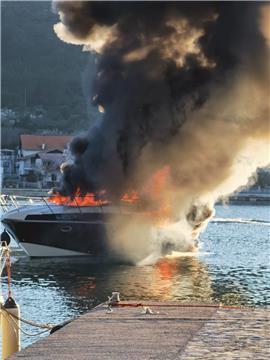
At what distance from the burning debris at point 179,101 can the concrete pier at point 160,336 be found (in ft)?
97.0

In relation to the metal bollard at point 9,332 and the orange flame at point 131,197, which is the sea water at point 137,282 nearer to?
the metal bollard at point 9,332

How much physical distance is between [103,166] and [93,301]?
1999cm

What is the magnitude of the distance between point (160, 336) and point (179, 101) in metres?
34.2

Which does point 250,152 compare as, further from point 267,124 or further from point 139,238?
point 139,238

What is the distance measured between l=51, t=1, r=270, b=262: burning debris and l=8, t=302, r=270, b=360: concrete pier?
29574 millimetres

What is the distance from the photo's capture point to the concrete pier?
49.8 ft

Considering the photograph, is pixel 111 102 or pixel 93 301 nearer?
pixel 93 301

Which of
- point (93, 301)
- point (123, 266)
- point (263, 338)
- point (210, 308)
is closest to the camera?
point (263, 338)

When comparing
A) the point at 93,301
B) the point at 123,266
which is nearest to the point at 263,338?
the point at 93,301

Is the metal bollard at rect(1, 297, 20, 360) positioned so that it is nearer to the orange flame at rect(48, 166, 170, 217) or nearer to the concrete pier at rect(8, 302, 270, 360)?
the concrete pier at rect(8, 302, 270, 360)

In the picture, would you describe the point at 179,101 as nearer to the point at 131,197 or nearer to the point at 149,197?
the point at 149,197

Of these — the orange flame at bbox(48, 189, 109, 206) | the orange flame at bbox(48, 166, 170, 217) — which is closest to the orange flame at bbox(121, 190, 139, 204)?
the orange flame at bbox(48, 166, 170, 217)

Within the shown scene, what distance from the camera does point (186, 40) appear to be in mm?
50656

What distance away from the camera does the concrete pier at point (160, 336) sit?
49.8 ft
